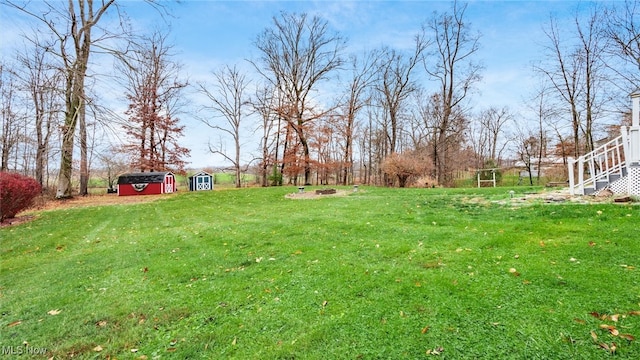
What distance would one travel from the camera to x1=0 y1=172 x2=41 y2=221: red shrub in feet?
27.7

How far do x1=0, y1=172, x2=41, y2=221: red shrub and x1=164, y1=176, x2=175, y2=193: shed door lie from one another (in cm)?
777

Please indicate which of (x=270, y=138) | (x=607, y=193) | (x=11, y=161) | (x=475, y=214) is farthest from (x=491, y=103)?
(x=11, y=161)

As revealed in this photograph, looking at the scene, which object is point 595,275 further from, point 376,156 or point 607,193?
point 376,156

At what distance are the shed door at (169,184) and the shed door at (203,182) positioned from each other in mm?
2156

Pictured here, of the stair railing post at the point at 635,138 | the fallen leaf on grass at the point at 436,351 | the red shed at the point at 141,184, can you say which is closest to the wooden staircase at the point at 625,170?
the stair railing post at the point at 635,138

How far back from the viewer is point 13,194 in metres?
8.73

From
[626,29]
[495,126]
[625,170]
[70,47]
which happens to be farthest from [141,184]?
[495,126]

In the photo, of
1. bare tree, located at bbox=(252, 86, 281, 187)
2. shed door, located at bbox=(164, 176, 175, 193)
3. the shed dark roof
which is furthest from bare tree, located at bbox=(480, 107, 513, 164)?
the shed dark roof

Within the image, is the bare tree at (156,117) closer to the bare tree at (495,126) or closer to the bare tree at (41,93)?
the bare tree at (41,93)

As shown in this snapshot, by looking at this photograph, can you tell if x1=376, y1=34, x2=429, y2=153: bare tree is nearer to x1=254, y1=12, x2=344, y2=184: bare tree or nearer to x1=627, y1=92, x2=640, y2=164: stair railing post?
x1=254, y1=12, x2=344, y2=184: bare tree

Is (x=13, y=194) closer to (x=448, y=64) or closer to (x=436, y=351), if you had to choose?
(x=436, y=351)

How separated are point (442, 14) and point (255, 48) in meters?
13.5

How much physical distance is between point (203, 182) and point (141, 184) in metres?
4.59

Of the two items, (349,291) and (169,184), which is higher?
(169,184)
